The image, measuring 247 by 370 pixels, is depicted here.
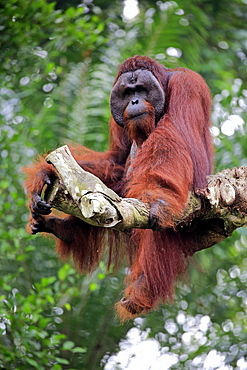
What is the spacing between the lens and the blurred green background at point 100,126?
7.13m

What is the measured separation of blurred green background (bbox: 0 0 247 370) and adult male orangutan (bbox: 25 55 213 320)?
1752 mm

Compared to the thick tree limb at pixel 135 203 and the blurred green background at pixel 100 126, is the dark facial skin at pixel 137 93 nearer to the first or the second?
the thick tree limb at pixel 135 203

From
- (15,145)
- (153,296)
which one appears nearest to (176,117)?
(153,296)

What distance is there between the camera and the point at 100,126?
722 cm

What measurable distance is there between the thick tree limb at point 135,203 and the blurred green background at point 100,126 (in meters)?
2.55

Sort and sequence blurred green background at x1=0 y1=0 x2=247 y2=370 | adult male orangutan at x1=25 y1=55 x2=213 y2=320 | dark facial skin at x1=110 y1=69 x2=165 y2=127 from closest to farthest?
adult male orangutan at x1=25 y1=55 x2=213 y2=320 → dark facial skin at x1=110 y1=69 x2=165 y2=127 → blurred green background at x1=0 y1=0 x2=247 y2=370

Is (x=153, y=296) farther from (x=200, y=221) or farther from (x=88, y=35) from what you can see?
(x=88, y=35)

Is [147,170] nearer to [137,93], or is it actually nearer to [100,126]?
[137,93]

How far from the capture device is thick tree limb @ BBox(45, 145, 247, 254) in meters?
3.32

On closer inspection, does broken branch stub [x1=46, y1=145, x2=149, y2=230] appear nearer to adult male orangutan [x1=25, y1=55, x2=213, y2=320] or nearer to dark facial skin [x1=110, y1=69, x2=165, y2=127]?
adult male orangutan [x1=25, y1=55, x2=213, y2=320]

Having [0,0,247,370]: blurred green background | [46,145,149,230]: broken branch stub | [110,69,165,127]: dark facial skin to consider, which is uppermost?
[46,145,149,230]: broken branch stub

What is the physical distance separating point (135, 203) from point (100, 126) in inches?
148

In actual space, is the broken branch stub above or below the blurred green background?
above

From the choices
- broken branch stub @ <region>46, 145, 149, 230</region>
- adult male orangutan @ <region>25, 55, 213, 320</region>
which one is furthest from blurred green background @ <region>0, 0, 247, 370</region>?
broken branch stub @ <region>46, 145, 149, 230</region>
